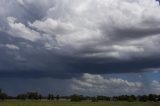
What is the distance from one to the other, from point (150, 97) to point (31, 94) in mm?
57180

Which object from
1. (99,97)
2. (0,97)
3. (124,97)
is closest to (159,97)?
(124,97)

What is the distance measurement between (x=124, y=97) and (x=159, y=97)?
2135 cm

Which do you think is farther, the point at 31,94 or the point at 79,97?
the point at 31,94

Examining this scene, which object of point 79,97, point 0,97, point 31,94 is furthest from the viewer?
point 31,94

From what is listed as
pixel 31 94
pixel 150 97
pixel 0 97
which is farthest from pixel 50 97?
pixel 150 97

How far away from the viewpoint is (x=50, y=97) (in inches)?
7126

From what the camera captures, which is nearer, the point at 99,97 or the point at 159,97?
the point at 159,97

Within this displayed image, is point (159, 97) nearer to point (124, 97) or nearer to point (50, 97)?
point (124, 97)

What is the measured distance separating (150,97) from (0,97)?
69.6m

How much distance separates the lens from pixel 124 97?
17975 cm

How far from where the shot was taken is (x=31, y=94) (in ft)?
578

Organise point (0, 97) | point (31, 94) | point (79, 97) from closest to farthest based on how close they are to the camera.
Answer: point (0, 97) < point (79, 97) < point (31, 94)

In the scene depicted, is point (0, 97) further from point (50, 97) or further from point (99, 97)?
point (99, 97)

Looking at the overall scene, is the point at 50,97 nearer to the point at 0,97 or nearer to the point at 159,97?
the point at 0,97
